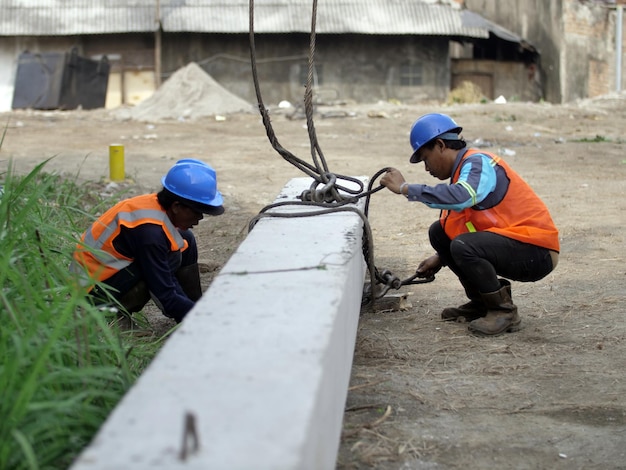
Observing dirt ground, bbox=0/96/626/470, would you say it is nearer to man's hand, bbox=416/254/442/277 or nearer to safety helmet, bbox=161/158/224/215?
man's hand, bbox=416/254/442/277

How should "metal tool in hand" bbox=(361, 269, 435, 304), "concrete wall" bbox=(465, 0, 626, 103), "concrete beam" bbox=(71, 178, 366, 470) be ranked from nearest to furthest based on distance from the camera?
"concrete beam" bbox=(71, 178, 366, 470) → "metal tool in hand" bbox=(361, 269, 435, 304) → "concrete wall" bbox=(465, 0, 626, 103)

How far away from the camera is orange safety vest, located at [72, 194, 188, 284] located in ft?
14.6

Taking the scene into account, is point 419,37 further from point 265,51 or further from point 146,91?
point 146,91

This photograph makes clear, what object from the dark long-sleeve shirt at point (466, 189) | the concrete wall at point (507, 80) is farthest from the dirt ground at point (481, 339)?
the concrete wall at point (507, 80)

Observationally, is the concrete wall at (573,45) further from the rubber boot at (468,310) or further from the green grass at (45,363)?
the green grass at (45,363)

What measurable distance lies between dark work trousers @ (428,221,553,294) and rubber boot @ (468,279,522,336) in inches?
1.8

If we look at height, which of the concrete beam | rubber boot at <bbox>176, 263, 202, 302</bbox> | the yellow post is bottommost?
rubber boot at <bbox>176, 263, 202, 302</bbox>

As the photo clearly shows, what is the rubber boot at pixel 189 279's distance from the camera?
16.7 ft

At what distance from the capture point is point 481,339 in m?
4.82

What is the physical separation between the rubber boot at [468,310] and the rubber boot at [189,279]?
4.63 feet

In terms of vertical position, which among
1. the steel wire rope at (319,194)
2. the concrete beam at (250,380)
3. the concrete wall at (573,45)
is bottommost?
the concrete beam at (250,380)

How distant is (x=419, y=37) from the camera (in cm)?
2488

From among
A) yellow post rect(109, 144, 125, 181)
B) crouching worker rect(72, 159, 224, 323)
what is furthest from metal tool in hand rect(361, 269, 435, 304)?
yellow post rect(109, 144, 125, 181)

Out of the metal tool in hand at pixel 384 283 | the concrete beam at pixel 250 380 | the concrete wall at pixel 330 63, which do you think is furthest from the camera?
the concrete wall at pixel 330 63
